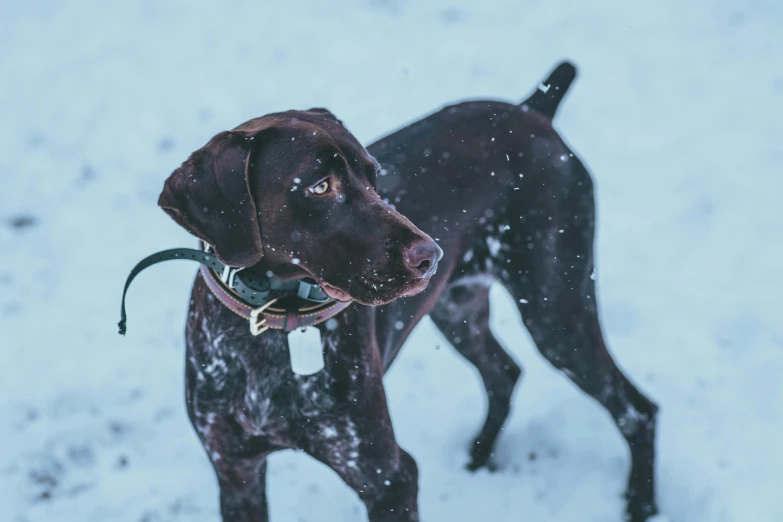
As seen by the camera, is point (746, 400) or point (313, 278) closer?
point (313, 278)

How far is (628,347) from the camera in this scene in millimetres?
5012

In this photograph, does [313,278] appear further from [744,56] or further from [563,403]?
[744,56]

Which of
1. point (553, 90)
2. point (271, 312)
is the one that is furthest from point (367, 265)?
point (553, 90)

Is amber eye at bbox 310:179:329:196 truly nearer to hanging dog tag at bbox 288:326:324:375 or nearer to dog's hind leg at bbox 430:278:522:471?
hanging dog tag at bbox 288:326:324:375

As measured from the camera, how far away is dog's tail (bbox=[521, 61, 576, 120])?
13.0ft

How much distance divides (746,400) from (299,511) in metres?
2.45

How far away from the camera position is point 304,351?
2.98 m

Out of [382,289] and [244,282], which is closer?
[382,289]

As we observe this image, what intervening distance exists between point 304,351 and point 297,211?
1.74ft

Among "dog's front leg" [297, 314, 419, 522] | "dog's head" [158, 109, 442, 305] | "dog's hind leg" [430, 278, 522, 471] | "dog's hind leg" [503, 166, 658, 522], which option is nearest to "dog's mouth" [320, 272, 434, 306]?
"dog's head" [158, 109, 442, 305]

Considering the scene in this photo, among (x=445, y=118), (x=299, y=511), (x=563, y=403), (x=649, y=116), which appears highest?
(x=649, y=116)

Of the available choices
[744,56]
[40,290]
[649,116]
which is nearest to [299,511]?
[40,290]

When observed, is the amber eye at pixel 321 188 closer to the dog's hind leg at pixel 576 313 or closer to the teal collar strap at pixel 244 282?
the teal collar strap at pixel 244 282

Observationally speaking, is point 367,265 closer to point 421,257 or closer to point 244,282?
point 421,257
